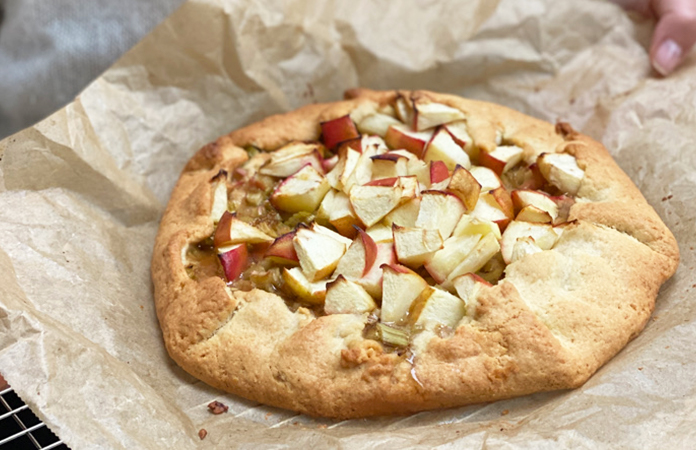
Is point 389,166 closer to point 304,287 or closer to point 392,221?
point 392,221

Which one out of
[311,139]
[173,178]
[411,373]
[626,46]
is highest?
[626,46]

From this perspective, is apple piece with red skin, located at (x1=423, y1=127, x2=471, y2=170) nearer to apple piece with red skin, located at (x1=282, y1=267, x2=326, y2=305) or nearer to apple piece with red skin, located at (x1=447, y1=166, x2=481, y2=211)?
Answer: apple piece with red skin, located at (x1=447, y1=166, x2=481, y2=211)

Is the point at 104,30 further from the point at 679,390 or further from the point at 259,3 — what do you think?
the point at 679,390

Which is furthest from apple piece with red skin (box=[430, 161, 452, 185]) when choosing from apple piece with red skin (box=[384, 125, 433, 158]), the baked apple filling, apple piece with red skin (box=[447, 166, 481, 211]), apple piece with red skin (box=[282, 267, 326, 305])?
apple piece with red skin (box=[282, 267, 326, 305])

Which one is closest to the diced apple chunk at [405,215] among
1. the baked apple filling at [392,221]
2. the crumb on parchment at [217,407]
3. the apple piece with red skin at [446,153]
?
the baked apple filling at [392,221]

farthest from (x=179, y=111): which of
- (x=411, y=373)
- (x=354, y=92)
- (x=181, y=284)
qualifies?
(x=411, y=373)

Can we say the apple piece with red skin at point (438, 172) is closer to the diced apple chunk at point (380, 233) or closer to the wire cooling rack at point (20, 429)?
the diced apple chunk at point (380, 233)
